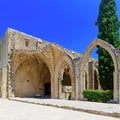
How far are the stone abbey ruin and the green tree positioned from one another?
4.50ft

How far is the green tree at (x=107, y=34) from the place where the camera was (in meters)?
19.5

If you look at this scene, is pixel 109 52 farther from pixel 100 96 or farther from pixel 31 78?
pixel 31 78

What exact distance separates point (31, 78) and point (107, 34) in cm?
1124

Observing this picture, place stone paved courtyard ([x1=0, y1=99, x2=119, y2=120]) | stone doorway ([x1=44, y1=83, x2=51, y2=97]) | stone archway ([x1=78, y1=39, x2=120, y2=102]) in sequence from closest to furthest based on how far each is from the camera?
stone paved courtyard ([x1=0, y1=99, x2=119, y2=120])
stone archway ([x1=78, y1=39, x2=120, y2=102])
stone doorway ([x1=44, y1=83, x2=51, y2=97])

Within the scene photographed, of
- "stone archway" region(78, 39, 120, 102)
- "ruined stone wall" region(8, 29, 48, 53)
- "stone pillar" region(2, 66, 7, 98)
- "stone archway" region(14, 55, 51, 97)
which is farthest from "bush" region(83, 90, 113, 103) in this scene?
"ruined stone wall" region(8, 29, 48, 53)

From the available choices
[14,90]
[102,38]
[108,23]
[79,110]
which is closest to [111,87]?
[102,38]

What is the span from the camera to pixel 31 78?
89.9 ft

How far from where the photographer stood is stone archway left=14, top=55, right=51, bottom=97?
2611 centimetres

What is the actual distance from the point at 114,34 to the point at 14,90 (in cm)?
1204

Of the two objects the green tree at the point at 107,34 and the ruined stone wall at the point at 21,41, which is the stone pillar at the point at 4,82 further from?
the green tree at the point at 107,34

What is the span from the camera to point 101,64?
1981 cm

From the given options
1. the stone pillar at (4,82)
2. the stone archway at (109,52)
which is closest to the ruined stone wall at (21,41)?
the stone pillar at (4,82)

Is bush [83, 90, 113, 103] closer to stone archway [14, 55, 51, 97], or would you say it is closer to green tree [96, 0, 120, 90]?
green tree [96, 0, 120, 90]

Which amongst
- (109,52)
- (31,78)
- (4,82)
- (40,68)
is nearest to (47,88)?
(31,78)
